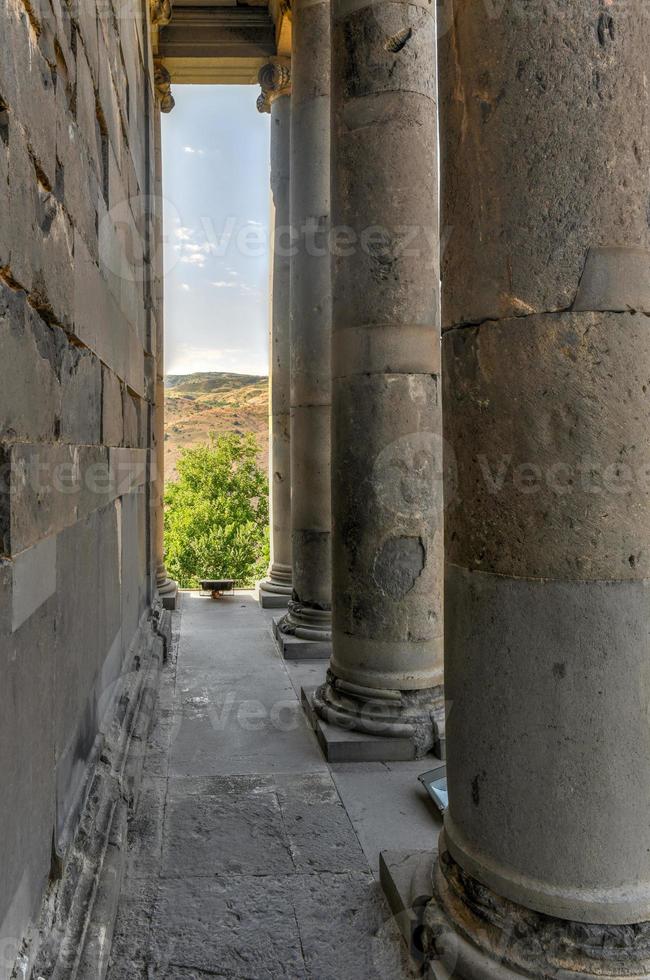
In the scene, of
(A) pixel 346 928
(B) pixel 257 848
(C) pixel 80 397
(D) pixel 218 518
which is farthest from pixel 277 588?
(D) pixel 218 518

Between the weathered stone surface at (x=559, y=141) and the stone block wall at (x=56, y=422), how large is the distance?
1.82m

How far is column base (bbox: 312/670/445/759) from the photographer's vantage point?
19.4 ft

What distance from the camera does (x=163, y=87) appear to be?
1350cm

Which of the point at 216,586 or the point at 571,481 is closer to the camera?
the point at 571,481

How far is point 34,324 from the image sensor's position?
304 centimetres

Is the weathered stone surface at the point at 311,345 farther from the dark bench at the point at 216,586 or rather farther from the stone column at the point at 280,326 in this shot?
the dark bench at the point at 216,586

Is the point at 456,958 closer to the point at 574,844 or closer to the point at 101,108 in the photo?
the point at 574,844

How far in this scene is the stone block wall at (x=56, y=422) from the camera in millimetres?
2619

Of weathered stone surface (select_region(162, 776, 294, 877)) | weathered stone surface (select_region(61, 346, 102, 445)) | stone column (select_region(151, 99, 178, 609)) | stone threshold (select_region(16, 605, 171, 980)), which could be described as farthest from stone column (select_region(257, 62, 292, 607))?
weathered stone surface (select_region(61, 346, 102, 445))

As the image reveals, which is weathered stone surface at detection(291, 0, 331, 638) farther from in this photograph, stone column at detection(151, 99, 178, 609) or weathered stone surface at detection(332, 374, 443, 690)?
weathered stone surface at detection(332, 374, 443, 690)

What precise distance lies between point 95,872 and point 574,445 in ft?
9.76

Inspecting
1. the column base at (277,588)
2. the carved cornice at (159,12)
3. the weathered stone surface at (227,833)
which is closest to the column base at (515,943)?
the weathered stone surface at (227,833)

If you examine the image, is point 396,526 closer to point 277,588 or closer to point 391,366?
point 391,366

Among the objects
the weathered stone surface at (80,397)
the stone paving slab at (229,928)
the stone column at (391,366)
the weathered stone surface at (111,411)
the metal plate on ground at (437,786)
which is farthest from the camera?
the stone column at (391,366)
